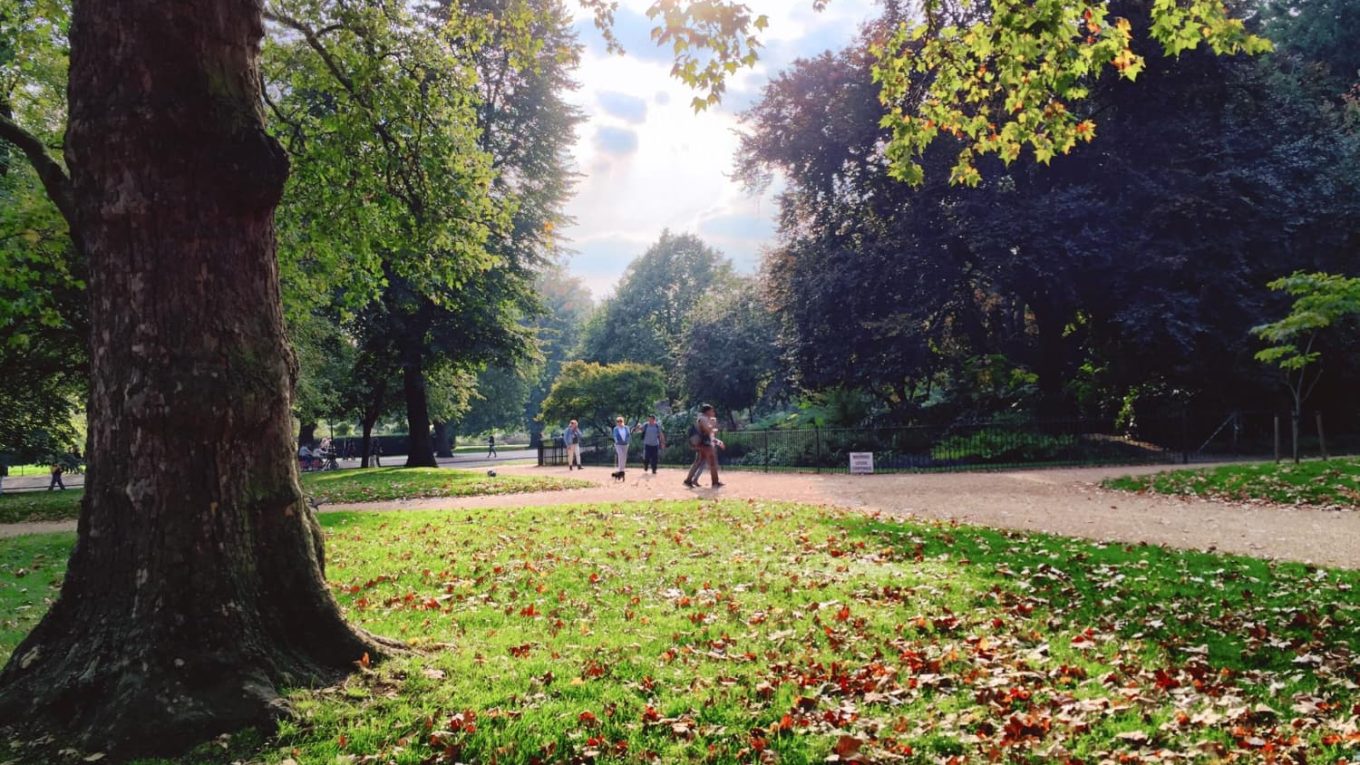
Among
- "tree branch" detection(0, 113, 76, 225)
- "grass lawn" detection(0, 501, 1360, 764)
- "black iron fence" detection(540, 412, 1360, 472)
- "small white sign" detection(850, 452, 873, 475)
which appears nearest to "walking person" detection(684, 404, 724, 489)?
"small white sign" detection(850, 452, 873, 475)

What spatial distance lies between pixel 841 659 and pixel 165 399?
397 cm

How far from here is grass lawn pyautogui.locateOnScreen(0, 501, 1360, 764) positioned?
3.55 m

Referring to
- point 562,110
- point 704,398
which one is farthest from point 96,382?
point 704,398

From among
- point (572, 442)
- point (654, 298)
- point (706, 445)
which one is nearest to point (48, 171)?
point (706, 445)

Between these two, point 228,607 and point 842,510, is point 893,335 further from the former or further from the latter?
point 228,607

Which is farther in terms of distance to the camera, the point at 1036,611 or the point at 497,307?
the point at 497,307

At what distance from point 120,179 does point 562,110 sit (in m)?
28.5

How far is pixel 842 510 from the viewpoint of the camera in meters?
11.7

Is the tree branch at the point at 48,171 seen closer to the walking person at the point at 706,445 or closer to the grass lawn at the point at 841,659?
the grass lawn at the point at 841,659

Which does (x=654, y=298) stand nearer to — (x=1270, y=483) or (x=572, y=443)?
(x=572, y=443)

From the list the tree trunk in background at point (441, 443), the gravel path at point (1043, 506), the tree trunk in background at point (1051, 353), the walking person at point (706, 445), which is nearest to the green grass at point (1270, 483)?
the gravel path at point (1043, 506)

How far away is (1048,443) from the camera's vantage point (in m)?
20.2

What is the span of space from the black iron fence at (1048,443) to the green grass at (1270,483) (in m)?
4.80

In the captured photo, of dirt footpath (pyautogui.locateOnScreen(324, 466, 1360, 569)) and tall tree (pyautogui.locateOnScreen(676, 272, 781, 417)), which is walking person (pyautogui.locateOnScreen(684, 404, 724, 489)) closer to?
dirt footpath (pyautogui.locateOnScreen(324, 466, 1360, 569))
